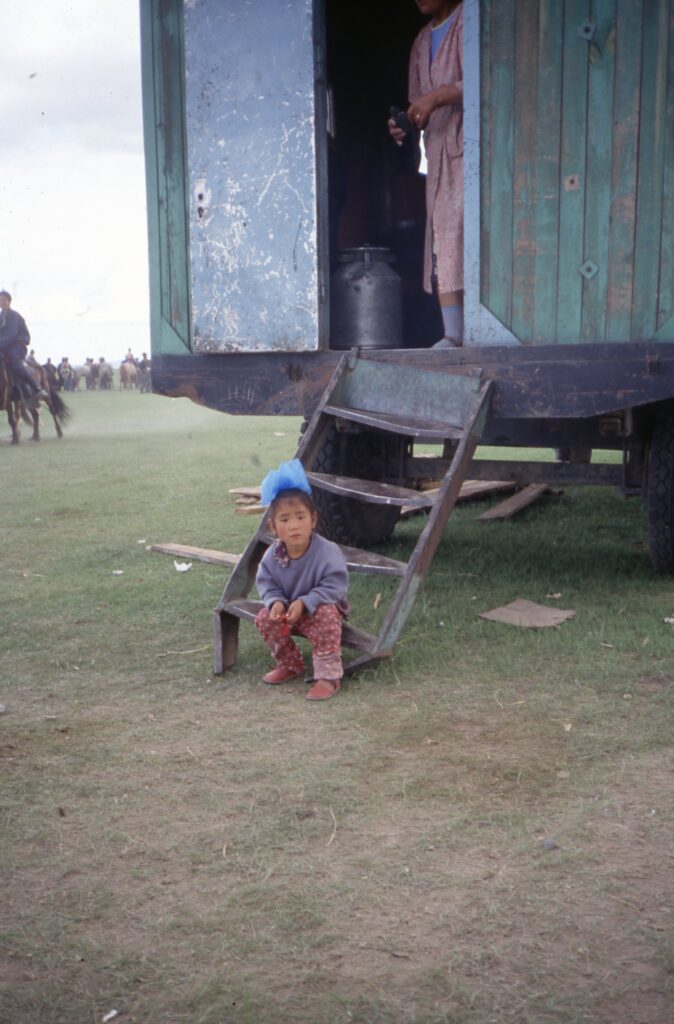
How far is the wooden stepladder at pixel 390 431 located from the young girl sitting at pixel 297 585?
5.4 inches

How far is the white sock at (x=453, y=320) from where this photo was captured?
219 inches

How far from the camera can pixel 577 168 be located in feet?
15.7

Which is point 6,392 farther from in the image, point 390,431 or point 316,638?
point 316,638

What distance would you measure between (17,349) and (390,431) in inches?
468

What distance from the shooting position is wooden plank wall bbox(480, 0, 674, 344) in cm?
463

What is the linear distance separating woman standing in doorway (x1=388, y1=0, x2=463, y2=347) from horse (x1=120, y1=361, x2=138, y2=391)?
1882 inches

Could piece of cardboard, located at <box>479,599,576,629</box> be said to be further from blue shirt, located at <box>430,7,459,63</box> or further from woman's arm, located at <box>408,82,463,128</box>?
blue shirt, located at <box>430,7,459,63</box>

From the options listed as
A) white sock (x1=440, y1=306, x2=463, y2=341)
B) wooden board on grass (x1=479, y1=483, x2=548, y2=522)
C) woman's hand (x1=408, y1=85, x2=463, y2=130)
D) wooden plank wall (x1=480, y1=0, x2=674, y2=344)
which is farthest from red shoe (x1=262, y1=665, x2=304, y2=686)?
wooden board on grass (x1=479, y1=483, x2=548, y2=522)

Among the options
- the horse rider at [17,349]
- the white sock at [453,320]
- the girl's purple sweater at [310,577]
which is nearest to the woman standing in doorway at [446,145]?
the white sock at [453,320]

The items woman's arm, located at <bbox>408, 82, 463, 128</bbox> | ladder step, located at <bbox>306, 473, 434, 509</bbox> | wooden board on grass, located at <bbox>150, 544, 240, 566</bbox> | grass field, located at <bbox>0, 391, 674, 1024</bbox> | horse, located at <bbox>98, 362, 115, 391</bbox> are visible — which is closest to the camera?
grass field, located at <bbox>0, 391, 674, 1024</bbox>

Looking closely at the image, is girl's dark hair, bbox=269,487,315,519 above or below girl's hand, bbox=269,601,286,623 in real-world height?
above

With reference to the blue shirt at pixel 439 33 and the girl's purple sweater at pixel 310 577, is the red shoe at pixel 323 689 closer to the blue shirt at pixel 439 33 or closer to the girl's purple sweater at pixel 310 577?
the girl's purple sweater at pixel 310 577

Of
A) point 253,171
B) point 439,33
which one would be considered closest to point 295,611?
point 253,171

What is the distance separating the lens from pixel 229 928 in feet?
7.27
